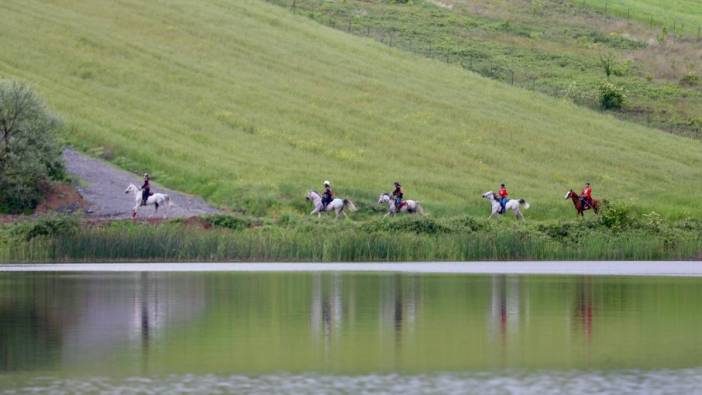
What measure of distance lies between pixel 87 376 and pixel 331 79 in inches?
3112

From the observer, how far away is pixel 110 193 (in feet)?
231

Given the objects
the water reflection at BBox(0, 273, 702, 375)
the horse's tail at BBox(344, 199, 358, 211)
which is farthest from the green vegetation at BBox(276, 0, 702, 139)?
the water reflection at BBox(0, 273, 702, 375)

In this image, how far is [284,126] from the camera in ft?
294

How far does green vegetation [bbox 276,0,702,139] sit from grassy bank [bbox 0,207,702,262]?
161ft

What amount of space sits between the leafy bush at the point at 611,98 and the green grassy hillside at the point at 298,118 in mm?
5969

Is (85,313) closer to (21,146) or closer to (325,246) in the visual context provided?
(325,246)

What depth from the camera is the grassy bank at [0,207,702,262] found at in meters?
52.5

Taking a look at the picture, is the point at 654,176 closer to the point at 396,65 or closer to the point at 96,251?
the point at 396,65

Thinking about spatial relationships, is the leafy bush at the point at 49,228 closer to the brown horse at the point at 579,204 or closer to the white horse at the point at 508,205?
the white horse at the point at 508,205

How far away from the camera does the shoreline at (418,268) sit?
4888 cm

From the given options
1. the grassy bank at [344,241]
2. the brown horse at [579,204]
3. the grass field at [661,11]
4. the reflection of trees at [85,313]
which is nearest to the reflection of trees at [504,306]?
the reflection of trees at [85,313]

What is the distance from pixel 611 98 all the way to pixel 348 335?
275ft

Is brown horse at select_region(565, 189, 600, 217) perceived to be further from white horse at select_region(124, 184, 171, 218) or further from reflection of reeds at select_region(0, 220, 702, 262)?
white horse at select_region(124, 184, 171, 218)

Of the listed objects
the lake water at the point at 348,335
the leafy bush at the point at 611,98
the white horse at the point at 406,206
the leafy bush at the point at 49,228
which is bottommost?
the lake water at the point at 348,335
